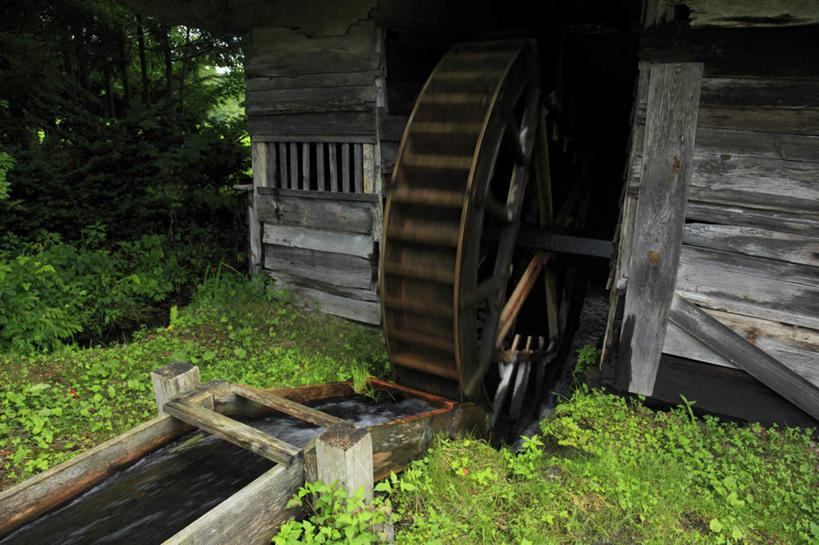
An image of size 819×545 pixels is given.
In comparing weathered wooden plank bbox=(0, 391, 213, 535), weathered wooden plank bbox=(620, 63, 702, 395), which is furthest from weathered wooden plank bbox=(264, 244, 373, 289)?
weathered wooden plank bbox=(0, 391, 213, 535)

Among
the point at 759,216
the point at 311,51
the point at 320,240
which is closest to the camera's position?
the point at 759,216

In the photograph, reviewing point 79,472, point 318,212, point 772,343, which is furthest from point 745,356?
point 318,212

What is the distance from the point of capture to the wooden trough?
6.78 feet

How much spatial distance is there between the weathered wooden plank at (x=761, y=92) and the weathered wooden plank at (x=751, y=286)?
913 mm

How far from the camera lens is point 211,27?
566cm

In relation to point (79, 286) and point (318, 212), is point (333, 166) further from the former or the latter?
point (79, 286)

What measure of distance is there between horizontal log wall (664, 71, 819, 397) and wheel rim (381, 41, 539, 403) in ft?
4.21

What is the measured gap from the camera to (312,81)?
17.0 ft

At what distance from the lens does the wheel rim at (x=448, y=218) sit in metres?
3.59

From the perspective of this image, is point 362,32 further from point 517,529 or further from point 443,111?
point 517,529

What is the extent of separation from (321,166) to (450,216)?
7.50 ft

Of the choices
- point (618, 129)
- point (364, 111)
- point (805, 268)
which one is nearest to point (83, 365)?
point (364, 111)

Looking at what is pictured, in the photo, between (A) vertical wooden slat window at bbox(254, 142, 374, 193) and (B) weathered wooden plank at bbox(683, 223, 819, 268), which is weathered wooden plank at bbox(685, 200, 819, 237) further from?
(A) vertical wooden slat window at bbox(254, 142, 374, 193)

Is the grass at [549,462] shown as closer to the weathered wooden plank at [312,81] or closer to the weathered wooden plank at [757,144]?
the weathered wooden plank at [757,144]
